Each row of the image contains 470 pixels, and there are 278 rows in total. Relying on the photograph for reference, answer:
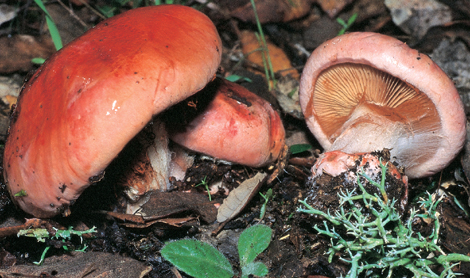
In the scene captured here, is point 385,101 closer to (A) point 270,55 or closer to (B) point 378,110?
(B) point 378,110

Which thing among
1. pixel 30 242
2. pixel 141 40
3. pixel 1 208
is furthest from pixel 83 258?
pixel 141 40

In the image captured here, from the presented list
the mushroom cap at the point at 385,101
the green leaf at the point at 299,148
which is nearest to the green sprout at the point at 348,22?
the mushroom cap at the point at 385,101

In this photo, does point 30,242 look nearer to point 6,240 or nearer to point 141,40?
point 6,240

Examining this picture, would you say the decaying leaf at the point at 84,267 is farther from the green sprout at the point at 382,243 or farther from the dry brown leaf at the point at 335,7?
the dry brown leaf at the point at 335,7

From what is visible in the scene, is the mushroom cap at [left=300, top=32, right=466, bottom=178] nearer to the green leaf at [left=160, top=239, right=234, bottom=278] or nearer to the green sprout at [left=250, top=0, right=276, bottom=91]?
the green sprout at [left=250, top=0, right=276, bottom=91]

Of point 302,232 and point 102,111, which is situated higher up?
point 102,111

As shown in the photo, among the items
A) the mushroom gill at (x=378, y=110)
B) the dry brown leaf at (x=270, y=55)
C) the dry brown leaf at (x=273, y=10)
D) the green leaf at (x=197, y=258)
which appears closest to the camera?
the green leaf at (x=197, y=258)
